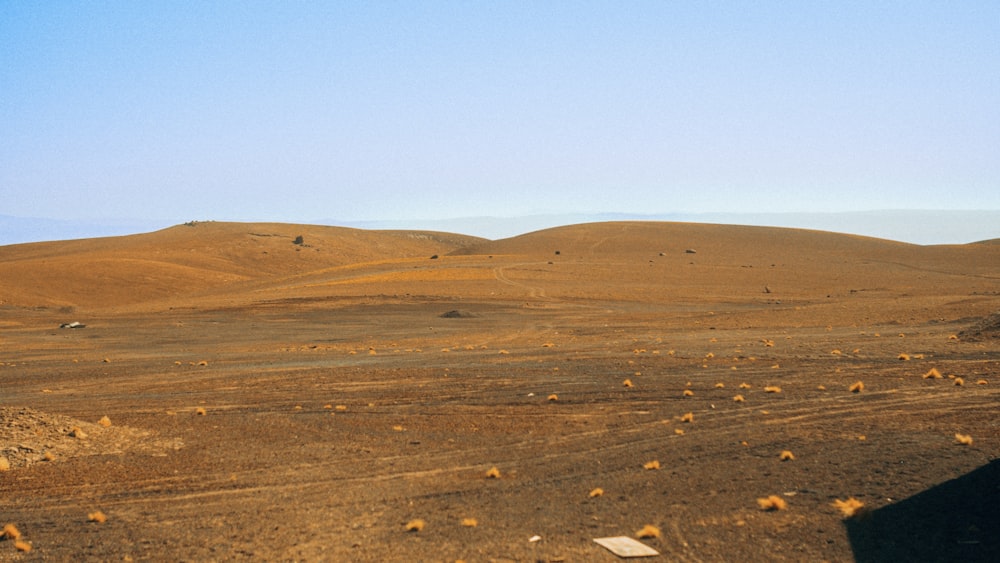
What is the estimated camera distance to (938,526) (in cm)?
987

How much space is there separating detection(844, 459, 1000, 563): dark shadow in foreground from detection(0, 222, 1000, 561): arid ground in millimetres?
32

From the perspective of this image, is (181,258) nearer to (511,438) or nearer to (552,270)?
(552,270)

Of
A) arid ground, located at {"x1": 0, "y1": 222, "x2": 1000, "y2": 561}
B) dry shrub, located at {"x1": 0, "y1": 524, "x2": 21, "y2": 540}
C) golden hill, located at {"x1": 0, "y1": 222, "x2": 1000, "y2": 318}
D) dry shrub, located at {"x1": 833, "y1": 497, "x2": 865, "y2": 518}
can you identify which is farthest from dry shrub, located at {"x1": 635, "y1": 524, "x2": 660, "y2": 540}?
golden hill, located at {"x1": 0, "y1": 222, "x2": 1000, "y2": 318}

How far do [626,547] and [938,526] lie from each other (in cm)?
357

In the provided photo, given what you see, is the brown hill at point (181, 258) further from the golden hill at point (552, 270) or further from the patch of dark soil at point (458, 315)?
the patch of dark soil at point (458, 315)

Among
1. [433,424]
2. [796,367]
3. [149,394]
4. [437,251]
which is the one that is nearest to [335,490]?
[433,424]

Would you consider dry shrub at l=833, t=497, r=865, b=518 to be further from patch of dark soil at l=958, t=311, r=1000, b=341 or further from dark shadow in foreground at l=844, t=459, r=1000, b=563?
patch of dark soil at l=958, t=311, r=1000, b=341

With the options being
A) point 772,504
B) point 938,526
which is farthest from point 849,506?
point 938,526

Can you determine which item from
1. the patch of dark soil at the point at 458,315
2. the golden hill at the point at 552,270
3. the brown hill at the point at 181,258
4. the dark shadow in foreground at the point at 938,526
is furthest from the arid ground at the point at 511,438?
the brown hill at the point at 181,258

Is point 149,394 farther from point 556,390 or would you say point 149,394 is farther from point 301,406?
point 556,390

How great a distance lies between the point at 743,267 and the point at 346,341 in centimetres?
5156

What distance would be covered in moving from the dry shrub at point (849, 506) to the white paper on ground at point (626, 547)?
2.65 metres

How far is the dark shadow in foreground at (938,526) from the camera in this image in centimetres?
916

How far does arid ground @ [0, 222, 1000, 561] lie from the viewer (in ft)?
33.9
